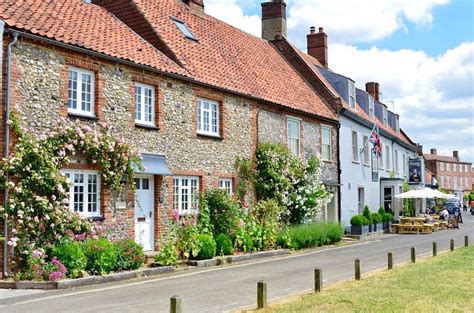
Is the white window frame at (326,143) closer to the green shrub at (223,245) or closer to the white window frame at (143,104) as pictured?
the green shrub at (223,245)

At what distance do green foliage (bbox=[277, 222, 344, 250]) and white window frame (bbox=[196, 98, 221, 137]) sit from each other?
4629 millimetres

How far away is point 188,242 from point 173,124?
406 centimetres

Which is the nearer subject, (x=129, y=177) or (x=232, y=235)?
(x=129, y=177)

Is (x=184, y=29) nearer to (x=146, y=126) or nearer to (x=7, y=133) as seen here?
(x=146, y=126)

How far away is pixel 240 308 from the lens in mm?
10016

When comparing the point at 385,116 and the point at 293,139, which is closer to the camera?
the point at 293,139

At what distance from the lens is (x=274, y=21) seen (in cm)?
3312

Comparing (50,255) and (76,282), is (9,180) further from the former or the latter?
(76,282)

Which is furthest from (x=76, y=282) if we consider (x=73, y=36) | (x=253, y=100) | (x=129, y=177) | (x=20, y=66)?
(x=253, y=100)

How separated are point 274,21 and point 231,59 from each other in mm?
9348

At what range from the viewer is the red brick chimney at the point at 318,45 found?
3866 centimetres

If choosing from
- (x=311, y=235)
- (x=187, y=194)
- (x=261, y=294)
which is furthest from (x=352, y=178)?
(x=261, y=294)

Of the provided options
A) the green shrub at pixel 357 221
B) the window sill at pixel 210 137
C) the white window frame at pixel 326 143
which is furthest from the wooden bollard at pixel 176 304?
the green shrub at pixel 357 221

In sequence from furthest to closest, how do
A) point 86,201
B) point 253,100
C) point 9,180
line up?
point 253,100
point 86,201
point 9,180
